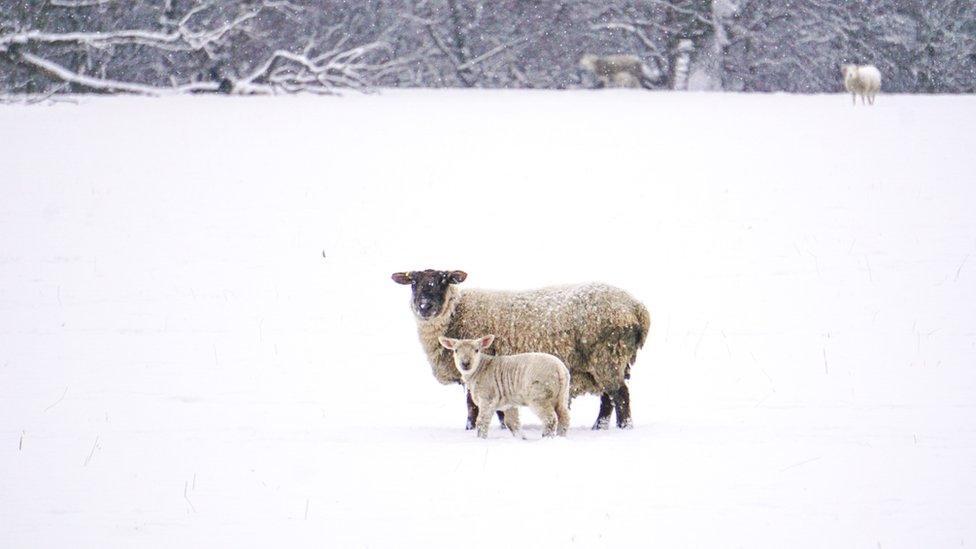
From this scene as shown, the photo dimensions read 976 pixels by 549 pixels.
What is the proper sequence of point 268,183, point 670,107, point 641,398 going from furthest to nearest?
point 670,107
point 268,183
point 641,398

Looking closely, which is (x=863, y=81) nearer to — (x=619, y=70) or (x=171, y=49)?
(x=619, y=70)

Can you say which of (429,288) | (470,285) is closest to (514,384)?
(429,288)

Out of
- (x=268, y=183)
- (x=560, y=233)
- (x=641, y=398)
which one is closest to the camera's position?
(x=641, y=398)

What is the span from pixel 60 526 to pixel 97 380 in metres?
3.83

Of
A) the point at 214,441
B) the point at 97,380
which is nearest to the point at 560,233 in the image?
the point at 97,380

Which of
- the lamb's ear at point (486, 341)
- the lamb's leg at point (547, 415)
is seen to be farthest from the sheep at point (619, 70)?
the lamb's leg at point (547, 415)

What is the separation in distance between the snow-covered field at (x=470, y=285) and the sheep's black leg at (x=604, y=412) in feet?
0.33

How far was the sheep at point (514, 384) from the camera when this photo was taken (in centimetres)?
733

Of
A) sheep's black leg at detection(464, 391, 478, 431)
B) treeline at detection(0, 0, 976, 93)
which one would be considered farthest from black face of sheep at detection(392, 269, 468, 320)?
treeline at detection(0, 0, 976, 93)

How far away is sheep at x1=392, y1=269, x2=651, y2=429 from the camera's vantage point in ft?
26.2

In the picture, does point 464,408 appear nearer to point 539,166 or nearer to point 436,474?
point 436,474

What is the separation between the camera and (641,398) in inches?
361

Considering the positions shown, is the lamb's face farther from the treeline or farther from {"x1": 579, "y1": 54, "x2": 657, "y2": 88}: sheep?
{"x1": 579, "y1": 54, "x2": 657, "y2": 88}: sheep

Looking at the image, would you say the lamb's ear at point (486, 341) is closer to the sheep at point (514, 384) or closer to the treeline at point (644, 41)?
the sheep at point (514, 384)
